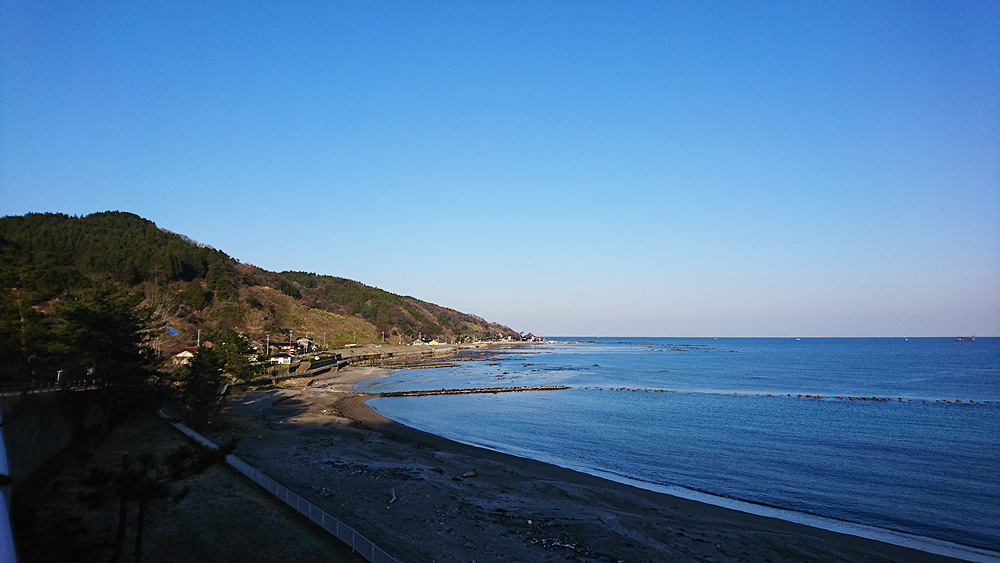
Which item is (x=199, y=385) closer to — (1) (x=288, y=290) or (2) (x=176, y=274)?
(2) (x=176, y=274)

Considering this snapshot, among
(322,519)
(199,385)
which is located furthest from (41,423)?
(199,385)

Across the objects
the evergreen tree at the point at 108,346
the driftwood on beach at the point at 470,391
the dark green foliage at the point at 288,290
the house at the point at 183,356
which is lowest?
the driftwood on beach at the point at 470,391

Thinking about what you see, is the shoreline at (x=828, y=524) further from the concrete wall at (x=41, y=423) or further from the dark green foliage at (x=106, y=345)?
the concrete wall at (x=41, y=423)

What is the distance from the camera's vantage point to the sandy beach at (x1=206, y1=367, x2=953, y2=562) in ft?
53.5

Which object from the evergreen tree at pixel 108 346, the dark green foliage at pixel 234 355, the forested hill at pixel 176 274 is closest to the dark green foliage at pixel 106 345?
the evergreen tree at pixel 108 346

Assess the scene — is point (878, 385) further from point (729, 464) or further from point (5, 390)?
point (5, 390)

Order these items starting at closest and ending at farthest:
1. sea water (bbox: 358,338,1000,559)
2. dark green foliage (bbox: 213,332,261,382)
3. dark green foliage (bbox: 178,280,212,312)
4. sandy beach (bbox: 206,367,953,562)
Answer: sandy beach (bbox: 206,367,953,562), sea water (bbox: 358,338,1000,559), dark green foliage (bbox: 213,332,261,382), dark green foliage (bbox: 178,280,212,312)

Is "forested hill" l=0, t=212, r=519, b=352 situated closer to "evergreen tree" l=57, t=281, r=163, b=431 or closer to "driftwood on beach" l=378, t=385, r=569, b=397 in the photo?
"driftwood on beach" l=378, t=385, r=569, b=397

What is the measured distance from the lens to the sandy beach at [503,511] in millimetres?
16312

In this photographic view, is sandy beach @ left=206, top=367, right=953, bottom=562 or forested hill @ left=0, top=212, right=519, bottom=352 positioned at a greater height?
A: forested hill @ left=0, top=212, right=519, bottom=352

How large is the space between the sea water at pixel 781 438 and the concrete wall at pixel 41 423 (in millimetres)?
22481

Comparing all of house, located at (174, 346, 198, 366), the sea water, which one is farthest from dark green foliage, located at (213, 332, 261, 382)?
the sea water

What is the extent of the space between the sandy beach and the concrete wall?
716 centimetres

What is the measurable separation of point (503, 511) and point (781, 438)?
1132 inches
